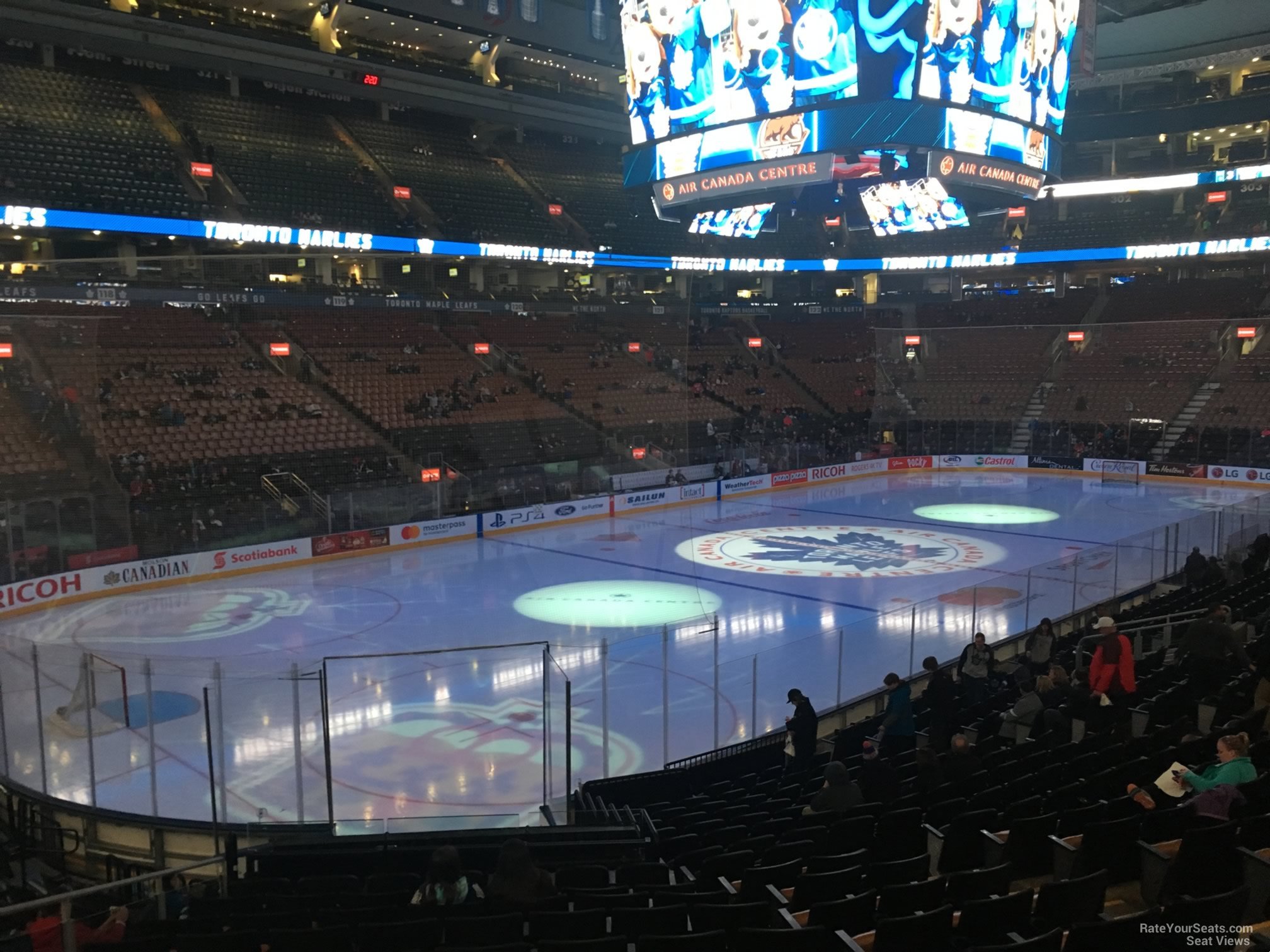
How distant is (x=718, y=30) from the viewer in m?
15.9

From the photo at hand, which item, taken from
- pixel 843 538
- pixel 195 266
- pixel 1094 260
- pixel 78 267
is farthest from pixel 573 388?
pixel 1094 260

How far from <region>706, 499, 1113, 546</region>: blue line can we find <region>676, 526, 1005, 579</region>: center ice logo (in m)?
1.04

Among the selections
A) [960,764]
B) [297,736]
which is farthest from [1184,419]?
[297,736]

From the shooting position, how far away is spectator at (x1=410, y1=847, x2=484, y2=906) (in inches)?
224

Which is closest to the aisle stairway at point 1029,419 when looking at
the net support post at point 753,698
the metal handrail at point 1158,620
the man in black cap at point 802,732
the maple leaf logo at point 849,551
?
the maple leaf logo at point 849,551

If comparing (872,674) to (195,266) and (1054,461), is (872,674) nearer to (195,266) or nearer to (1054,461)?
(195,266)

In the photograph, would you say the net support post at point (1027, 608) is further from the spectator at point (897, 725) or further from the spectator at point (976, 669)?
the spectator at point (897, 725)

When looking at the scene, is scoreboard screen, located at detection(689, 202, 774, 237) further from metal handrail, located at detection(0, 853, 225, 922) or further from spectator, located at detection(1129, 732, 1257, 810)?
spectator, located at detection(1129, 732, 1257, 810)

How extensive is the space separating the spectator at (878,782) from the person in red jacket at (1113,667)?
2627 mm

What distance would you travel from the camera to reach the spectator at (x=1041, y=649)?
449 inches

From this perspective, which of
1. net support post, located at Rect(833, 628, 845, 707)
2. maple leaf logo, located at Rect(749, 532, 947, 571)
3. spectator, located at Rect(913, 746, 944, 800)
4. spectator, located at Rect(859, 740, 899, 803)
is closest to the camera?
spectator, located at Rect(913, 746, 944, 800)

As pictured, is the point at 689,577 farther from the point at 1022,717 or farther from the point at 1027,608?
the point at 1022,717

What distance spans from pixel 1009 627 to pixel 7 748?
12314 millimetres

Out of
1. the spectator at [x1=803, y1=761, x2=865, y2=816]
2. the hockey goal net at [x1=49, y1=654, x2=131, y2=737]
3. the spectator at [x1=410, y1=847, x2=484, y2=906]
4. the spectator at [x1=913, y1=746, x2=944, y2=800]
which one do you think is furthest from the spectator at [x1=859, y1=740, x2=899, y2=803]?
the hockey goal net at [x1=49, y1=654, x2=131, y2=737]
